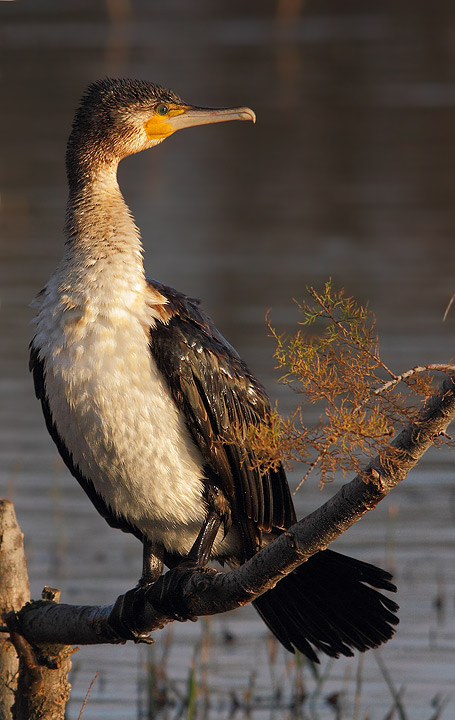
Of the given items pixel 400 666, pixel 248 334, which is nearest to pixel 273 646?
pixel 400 666

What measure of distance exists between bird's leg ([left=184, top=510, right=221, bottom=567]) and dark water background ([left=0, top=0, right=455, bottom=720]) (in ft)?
6.18

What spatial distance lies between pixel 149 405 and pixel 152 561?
73 cm

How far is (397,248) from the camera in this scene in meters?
13.2

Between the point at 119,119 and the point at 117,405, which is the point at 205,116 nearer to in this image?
the point at 119,119

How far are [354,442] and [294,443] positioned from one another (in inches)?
5.8

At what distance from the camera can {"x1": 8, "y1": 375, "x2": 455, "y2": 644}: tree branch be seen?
9.55ft

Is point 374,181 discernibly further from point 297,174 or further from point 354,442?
point 354,442

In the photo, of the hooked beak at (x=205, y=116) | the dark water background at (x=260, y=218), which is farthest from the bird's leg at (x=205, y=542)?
the dark water background at (x=260, y=218)

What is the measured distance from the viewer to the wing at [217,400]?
12.6 ft

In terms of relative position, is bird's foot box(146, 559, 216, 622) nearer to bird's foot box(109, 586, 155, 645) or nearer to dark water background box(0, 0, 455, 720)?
bird's foot box(109, 586, 155, 645)

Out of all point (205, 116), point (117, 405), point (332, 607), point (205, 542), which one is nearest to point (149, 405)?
point (117, 405)

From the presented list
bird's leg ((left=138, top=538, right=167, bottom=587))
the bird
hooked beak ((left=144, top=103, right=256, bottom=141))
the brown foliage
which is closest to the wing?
the bird

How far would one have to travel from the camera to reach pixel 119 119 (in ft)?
13.5

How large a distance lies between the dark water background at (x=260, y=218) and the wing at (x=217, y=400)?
76.6 inches
